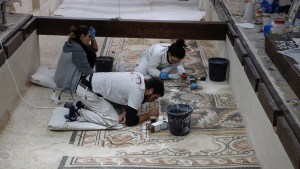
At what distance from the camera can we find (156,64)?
550 cm

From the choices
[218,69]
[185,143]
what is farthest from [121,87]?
[218,69]

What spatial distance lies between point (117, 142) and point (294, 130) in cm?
159

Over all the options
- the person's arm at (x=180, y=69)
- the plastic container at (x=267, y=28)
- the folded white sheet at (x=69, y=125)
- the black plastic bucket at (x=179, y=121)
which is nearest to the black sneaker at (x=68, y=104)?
the folded white sheet at (x=69, y=125)

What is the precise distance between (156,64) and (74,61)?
0.90 metres

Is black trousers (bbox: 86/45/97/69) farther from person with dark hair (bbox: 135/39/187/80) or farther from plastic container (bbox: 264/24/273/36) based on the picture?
plastic container (bbox: 264/24/273/36)

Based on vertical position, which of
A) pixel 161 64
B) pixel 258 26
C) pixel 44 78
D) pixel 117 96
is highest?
pixel 258 26

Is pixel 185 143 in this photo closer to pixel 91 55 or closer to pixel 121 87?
pixel 121 87

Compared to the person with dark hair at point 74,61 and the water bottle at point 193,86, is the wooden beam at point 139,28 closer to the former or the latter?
the person with dark hair at point 74,61

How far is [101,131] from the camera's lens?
173 inches

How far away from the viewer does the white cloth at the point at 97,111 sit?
446cm

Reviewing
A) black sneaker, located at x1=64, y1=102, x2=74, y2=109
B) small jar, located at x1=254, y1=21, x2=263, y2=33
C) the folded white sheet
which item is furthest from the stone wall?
small jar, located at x1=254, y1=21, x2=263, y2=33

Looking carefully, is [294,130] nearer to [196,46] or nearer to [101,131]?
[101,131]

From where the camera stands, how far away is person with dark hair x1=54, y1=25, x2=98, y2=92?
4999mm

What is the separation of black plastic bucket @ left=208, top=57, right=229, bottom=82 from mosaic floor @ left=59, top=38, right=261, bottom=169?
0.35 meters
